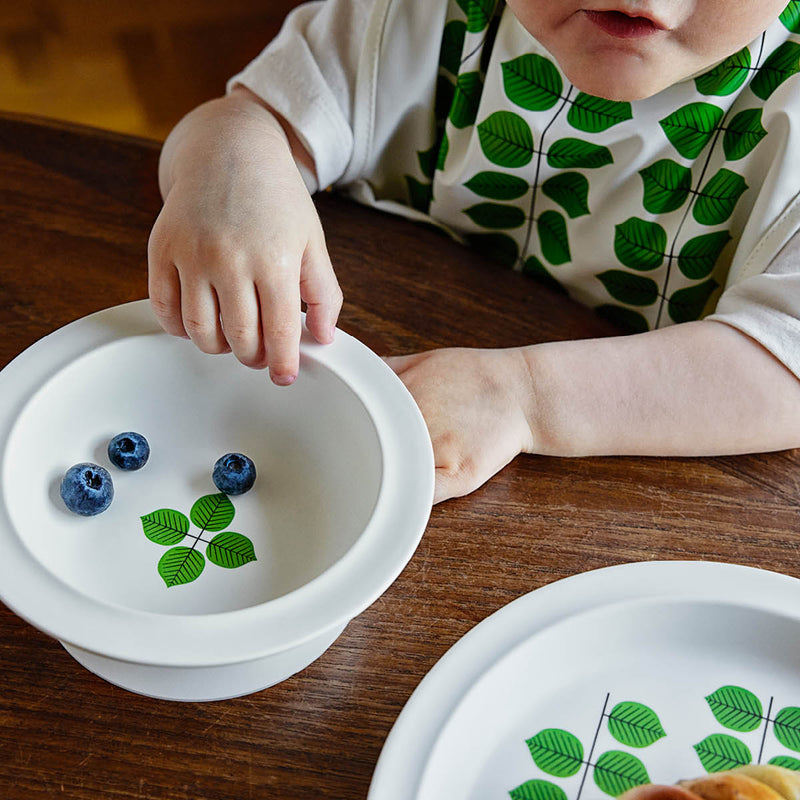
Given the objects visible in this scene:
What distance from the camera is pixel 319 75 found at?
0.83 m

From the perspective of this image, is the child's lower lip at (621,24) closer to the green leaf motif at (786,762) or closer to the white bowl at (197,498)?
the white bowl at (197,498)

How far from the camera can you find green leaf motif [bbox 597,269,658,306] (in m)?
0.89

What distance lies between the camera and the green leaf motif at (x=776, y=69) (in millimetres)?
729

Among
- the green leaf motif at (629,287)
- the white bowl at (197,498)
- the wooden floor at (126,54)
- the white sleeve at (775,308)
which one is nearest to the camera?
the white bowl at (197,498)

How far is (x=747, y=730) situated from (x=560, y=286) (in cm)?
53

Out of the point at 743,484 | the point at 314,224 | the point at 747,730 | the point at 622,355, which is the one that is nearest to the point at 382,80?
the point at 314,224

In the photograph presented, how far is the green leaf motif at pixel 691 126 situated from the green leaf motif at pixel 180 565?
54 cm

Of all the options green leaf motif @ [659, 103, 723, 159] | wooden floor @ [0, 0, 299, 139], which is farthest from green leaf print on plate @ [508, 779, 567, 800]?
wooden floor @ [0, 0, 299, 139]

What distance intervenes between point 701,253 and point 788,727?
1.51 feet

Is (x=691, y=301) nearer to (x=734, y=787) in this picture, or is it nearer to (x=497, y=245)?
(x=497, y=245)

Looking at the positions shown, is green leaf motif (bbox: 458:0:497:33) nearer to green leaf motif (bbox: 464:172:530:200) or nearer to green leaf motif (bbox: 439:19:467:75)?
green leaf motif (bbox: 439:19:467:75)

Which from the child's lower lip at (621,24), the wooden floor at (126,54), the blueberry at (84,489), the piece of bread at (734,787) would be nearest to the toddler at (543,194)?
the child's lower lip at (621,24)

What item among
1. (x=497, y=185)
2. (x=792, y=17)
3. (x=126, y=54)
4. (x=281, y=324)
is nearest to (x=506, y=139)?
(x=497, y=185)

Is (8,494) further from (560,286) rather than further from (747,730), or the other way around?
(560,286)
